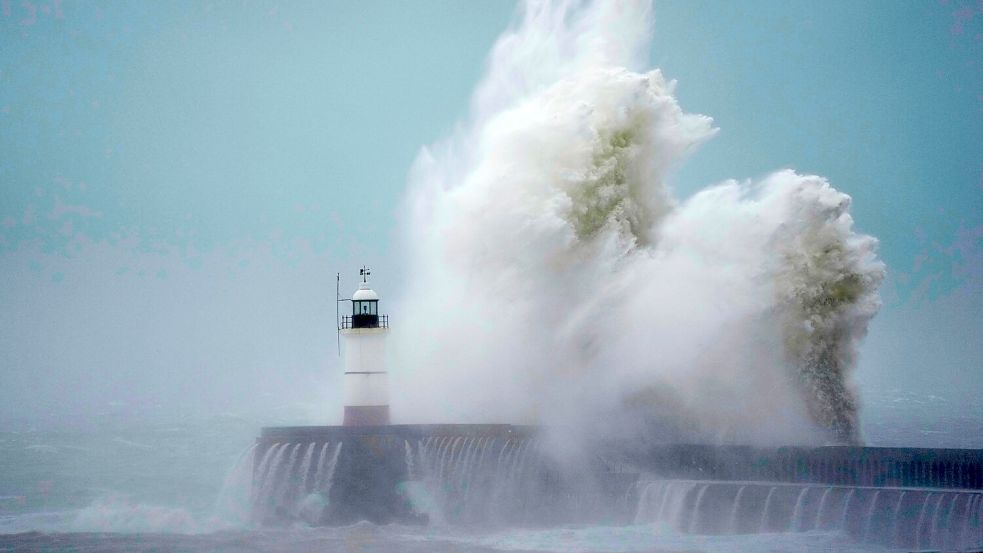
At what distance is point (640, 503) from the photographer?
773 inches

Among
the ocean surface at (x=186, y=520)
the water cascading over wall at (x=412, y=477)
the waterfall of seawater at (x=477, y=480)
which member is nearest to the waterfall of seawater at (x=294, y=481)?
the water cascading over wall at (x=412, y=477)

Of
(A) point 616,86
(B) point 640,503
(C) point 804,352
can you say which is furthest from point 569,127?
(B) point 640,503

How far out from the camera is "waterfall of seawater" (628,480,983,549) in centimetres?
1600

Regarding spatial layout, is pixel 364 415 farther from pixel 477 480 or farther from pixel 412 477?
pixel 477 480

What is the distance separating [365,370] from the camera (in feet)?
72.1

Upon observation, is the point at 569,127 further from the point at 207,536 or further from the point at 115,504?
the point at 115,504

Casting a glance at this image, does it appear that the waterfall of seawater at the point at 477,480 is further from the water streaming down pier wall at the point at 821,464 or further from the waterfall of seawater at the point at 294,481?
the water streaming down pier wall at the point at 821,464

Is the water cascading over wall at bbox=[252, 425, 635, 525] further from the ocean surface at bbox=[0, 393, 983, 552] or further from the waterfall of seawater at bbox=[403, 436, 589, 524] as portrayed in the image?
the ocean surface at bbox=[0, 393, 983, 552]

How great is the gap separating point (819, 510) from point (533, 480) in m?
5.76

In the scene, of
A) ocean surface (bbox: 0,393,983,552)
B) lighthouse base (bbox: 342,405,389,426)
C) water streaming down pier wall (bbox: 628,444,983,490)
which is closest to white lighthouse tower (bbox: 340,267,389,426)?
lighthouse base (bbox: 342,405,389,426)

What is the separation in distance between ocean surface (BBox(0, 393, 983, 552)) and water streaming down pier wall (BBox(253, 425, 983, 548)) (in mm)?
399

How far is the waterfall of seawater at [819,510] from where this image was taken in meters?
16.0

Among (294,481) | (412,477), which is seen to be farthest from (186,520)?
(412,477)

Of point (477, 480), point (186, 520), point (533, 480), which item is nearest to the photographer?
point (533, 480)
